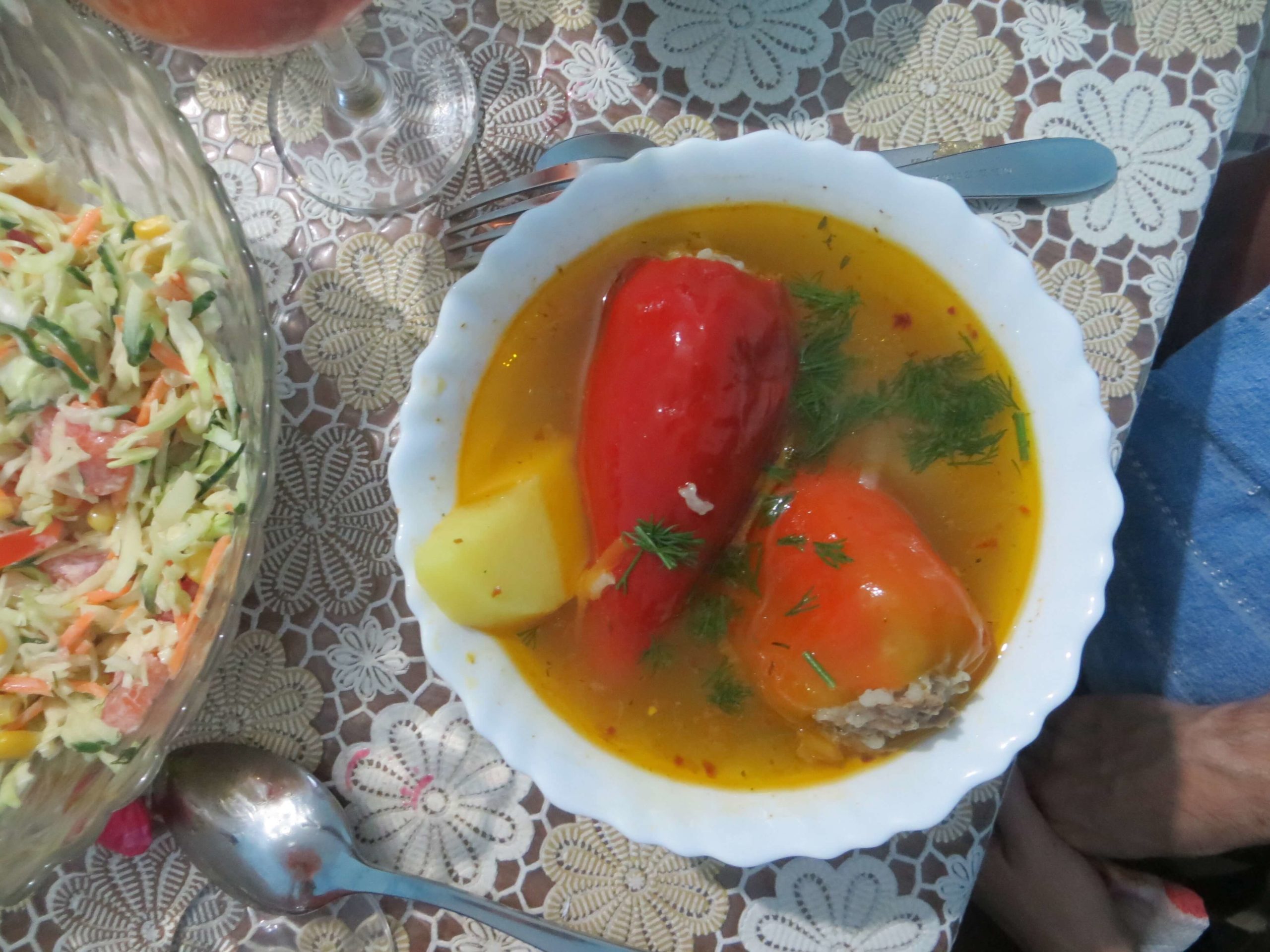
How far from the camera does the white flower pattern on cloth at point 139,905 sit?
989 mm

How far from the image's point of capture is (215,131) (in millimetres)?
1066

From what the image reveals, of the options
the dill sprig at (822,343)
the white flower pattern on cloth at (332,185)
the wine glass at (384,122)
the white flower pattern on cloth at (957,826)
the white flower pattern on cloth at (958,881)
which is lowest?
the white flower pattern on cloth at (958,881)

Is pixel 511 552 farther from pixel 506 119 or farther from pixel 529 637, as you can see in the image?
A: pixel 506 119

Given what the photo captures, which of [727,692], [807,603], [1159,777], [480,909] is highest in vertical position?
[807,603]

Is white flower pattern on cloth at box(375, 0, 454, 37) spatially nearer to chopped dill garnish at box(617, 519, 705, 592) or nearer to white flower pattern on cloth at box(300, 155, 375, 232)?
white flower pattern on cloth at box(300, 155, 375, 232)

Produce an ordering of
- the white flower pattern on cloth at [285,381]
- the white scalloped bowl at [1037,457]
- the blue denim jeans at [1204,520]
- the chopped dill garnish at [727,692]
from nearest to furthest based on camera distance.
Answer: the white scalloped bowl at [1037,457]
the chopped dill garnish at [727,692]
the white flower pattern on cloth at [285,381]
the blue denim jeans at [1204,520]

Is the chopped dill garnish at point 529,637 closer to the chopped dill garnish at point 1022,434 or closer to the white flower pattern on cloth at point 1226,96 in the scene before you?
the chopped dill garnish at point 1022,434

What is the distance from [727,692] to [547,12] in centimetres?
83

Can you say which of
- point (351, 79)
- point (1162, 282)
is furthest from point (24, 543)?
point (1162, 282)

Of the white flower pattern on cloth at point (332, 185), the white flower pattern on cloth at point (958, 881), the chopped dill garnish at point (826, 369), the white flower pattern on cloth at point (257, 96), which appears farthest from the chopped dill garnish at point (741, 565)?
the white flower pattern on cloth at point (257, 96)

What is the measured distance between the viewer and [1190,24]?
1.04 metres

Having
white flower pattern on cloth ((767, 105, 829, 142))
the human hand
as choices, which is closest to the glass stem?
white flower pattern on cloth ((767, 105, 829, 142))

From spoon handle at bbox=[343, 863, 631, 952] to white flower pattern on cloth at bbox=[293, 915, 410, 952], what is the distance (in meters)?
0.06

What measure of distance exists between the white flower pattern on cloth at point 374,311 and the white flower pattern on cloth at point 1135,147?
2.42ft
